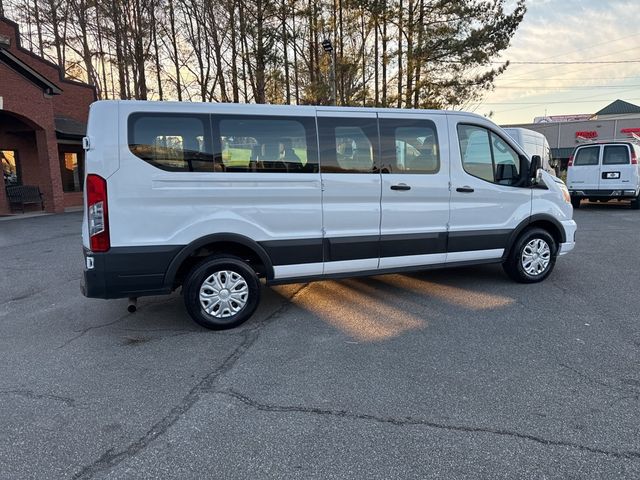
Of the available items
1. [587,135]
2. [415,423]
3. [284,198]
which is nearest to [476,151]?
[284,198]

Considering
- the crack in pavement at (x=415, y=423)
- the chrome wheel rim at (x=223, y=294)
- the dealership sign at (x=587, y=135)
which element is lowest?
the crack in pavement at (x=415, y=423)

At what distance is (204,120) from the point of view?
420 centimetres

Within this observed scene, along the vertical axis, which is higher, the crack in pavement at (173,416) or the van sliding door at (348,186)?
the van sliding door at (348,186)

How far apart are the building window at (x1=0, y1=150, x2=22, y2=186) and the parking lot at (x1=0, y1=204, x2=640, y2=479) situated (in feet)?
51.9

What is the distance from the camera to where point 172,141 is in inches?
161

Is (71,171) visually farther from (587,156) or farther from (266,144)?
(587,156)

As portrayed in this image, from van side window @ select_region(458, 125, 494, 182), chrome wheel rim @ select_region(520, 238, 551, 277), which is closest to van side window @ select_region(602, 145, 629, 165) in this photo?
chrome wheel rim @ select_region(520, 238, 551, 277)

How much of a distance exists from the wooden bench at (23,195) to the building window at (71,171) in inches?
69.8

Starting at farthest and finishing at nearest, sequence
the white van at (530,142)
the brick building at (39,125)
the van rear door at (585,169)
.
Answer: the white van at (530,142), the brick building at (39,125), the van rear door at (585,169)

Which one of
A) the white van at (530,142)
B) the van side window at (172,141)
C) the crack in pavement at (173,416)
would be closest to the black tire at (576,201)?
the white van at (530,142)

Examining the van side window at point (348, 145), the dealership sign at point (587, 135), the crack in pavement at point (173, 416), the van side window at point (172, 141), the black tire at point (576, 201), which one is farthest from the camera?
the dealership sign at point (587, 135)

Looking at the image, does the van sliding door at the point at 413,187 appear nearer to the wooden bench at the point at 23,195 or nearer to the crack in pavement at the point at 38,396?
the crack in pavement at the point at 38,396

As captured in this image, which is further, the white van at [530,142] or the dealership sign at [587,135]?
the dealership sign at [587,135]

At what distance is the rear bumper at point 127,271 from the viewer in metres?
3.98
